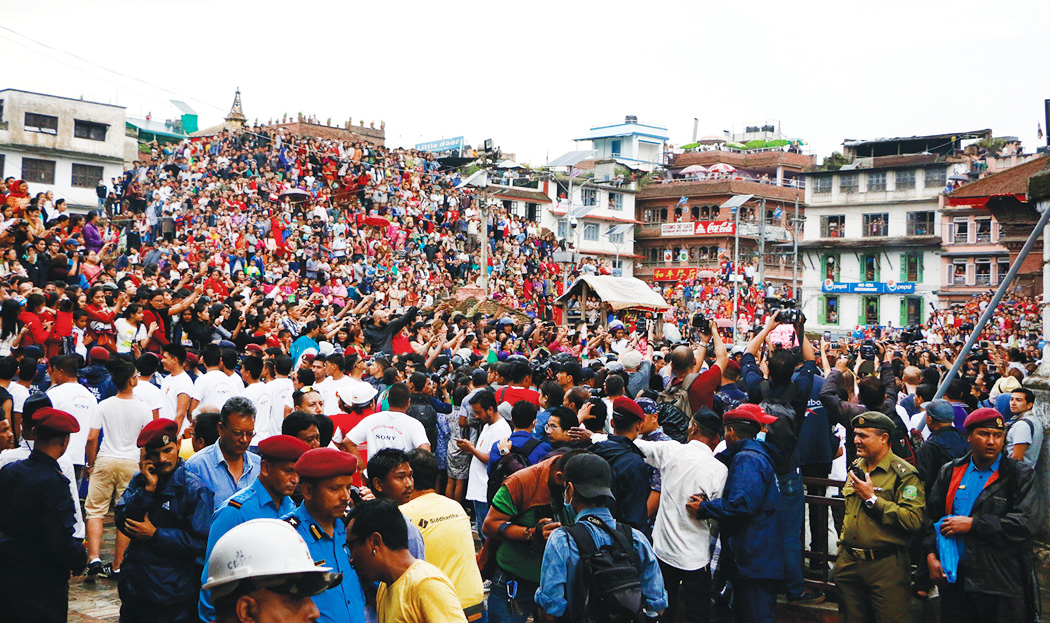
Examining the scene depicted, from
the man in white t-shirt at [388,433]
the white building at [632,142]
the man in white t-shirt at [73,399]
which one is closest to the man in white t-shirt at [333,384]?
the man in white t-shirt at [388,433]

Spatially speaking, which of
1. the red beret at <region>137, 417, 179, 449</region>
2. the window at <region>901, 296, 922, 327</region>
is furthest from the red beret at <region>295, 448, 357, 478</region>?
the window at <region>901, 296, 922, 327</region>

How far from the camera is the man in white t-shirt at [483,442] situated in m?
7.35

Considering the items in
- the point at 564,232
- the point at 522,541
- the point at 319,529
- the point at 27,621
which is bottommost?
the point at 27,621

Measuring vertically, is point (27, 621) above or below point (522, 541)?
below

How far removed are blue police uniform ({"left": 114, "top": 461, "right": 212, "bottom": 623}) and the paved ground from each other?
83.1 inches

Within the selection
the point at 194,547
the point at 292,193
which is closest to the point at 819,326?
the point at 292,193

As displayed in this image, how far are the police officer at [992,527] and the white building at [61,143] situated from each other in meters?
43.4

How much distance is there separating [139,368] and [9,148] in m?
38.4

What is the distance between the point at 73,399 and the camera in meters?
7.41

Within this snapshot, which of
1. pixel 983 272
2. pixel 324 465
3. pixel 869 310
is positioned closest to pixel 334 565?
pixel 324 465

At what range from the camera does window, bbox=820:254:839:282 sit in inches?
2128

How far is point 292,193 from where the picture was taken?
27.9 metres

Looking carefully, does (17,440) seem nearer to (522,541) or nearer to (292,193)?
(522,541)

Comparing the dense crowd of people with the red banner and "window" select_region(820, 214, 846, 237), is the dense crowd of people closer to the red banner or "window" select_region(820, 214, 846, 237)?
the red banner
